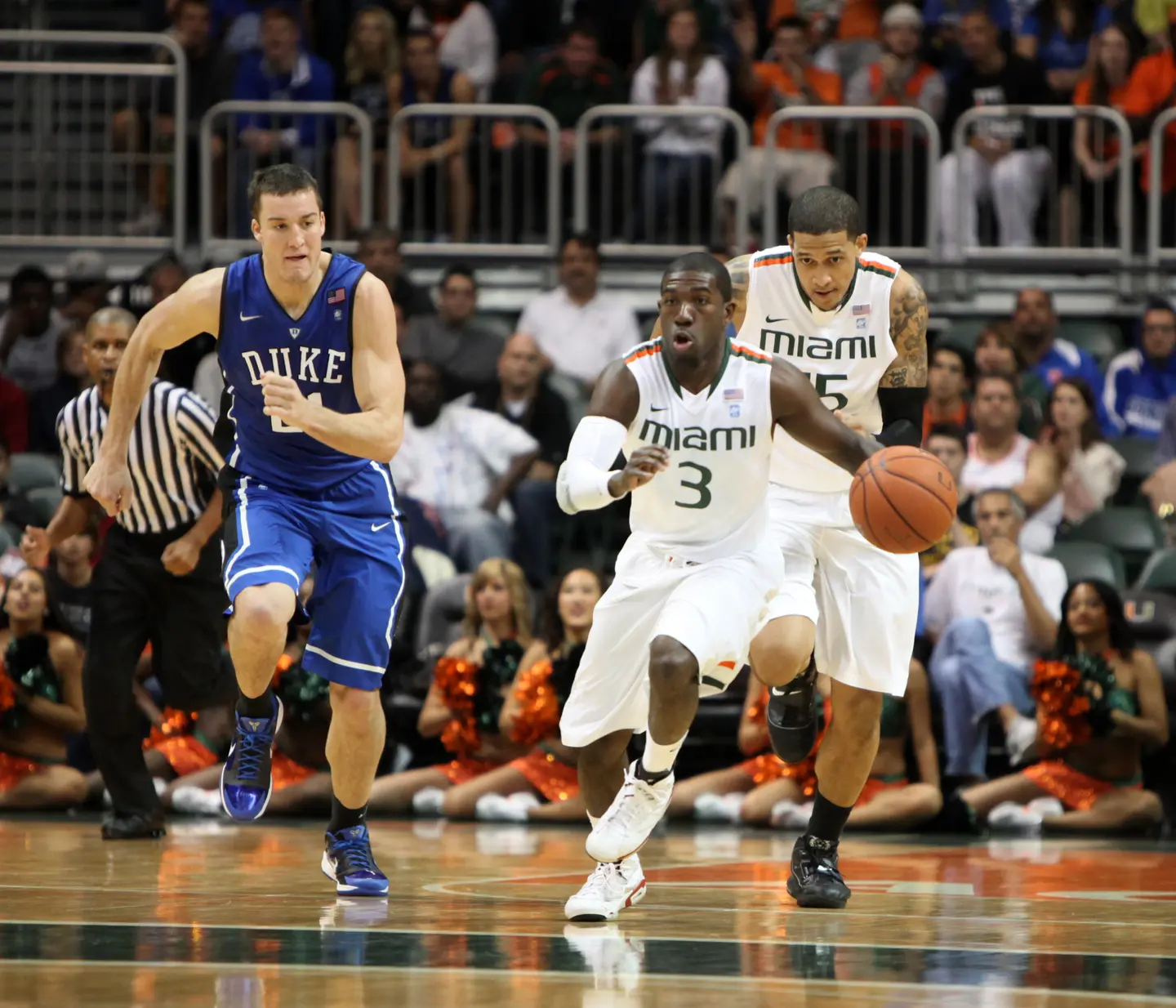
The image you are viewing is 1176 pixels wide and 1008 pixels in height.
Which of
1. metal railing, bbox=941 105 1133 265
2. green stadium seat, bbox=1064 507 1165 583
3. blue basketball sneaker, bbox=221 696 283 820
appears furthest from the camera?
metal railing, bbox=941 105 1133 265

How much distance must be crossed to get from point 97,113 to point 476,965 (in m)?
8.72

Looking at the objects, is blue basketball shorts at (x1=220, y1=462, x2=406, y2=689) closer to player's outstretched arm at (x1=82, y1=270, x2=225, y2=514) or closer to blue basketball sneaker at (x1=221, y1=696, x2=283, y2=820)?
blue basketball sneaker at (x1=221, y1=696, x2=283, y2=820)

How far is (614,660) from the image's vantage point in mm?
6176

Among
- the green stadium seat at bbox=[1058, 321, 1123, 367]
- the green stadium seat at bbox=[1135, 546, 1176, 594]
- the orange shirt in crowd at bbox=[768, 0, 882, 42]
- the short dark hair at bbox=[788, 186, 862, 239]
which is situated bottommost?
the green stadium seat at bbox=[1135, 546, 1176, 594]

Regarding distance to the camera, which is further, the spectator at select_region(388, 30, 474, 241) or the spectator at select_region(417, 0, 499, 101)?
the spectator at select_region(417, 0, 499, 101)

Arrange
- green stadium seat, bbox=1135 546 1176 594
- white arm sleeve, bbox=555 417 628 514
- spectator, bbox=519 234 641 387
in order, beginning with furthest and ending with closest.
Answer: spectator, bbox=519 234 641 387 < green stadium seat, bbox=1135 546 1176 594 < white arm sleeve, bbox=555 417 628 514

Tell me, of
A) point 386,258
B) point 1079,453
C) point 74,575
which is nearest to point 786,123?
point 386,258

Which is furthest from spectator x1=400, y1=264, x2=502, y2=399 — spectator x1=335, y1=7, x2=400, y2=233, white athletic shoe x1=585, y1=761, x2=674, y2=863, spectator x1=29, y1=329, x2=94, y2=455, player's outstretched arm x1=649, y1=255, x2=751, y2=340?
white athletic shoe x1=585, y1=761, x2=674, y2=863

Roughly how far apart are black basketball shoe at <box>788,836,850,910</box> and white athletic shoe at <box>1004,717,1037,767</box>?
295cm

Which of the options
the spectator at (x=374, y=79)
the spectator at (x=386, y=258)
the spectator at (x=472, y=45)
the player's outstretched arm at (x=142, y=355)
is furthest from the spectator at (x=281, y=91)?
the player's outstretched arm at (x=142, y=355)

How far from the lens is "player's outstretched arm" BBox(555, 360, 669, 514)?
5543 millimetres

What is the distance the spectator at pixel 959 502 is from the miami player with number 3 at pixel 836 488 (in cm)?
328

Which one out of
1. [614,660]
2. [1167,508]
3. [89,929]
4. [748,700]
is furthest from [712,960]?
[1167,508]

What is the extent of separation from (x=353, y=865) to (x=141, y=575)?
2.37 metres
